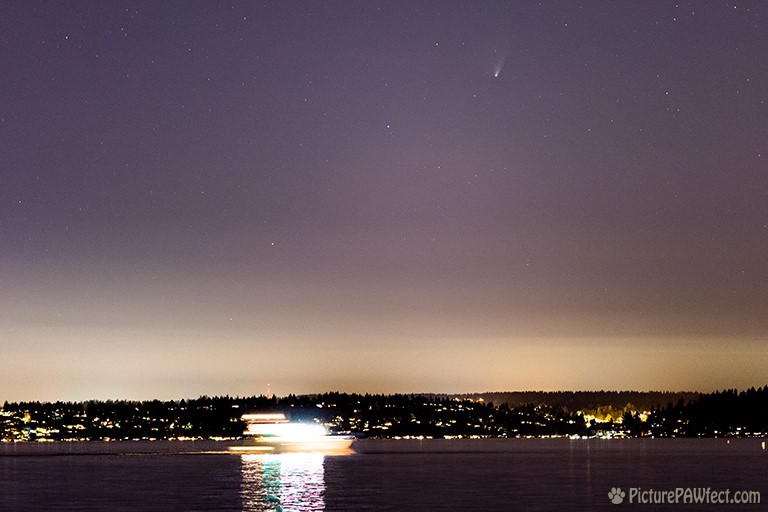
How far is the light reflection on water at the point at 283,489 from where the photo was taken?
83125 millimetres

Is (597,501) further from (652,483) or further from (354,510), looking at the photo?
(652,483)

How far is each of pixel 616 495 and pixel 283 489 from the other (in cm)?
2875

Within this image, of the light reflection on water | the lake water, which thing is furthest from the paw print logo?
the light reflection on water

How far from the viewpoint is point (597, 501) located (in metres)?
86.8

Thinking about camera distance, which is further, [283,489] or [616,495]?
[283,489]

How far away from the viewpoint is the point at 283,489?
103 m

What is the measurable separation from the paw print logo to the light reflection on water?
21.6m

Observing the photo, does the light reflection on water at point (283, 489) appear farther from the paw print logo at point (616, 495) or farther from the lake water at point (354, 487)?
the paw print logo at point (616, 495)

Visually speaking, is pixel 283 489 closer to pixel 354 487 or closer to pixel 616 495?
pixel 354 487

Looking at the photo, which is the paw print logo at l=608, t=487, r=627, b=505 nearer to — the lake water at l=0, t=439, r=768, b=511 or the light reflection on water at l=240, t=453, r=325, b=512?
the lake water at l=0, t=439, r=768, b=511

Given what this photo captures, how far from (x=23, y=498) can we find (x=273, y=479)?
109 feet

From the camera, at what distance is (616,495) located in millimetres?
93938

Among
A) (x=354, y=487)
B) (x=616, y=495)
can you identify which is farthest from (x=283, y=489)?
(x=616, y=495)

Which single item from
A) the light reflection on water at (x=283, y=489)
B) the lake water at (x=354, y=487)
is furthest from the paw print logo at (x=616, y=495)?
the light reflection on water at (x=283, y=489)
